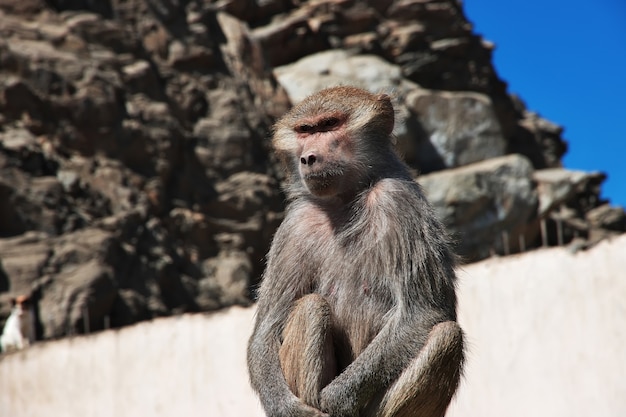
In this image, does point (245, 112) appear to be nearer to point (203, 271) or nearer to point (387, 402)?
point (203, 271)

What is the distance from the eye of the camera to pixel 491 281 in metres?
8.44

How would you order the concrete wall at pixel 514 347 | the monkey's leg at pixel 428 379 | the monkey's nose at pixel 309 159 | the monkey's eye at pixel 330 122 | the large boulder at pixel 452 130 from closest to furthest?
the monkey's leg at pixel 428 379 → the monkey's nose at pixel 309 159 → the monkey's eye at pixel 330 122 → the concrete wall at pixel 514 347 → the large boulder at pixel 452 130

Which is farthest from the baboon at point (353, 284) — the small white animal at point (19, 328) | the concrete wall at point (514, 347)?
the small white animal at point (19, 328)

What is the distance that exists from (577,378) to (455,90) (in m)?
23.1

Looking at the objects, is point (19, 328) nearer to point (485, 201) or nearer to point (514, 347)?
point (514, 347)

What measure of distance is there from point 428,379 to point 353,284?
2.06 feet

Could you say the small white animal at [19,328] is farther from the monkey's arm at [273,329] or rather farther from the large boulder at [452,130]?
the large boulder at [452,130]

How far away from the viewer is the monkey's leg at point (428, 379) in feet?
12.9

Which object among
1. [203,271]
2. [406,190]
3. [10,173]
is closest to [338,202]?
[406,190]

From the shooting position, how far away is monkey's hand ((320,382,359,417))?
3.97 meters

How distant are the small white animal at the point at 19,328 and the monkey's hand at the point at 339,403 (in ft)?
40.7

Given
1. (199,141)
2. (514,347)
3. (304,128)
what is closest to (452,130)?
(199,141)

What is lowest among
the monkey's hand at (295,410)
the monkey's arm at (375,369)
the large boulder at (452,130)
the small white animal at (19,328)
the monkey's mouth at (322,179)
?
the small white animal at (19,328)

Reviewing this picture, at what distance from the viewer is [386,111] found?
15.1 feet
